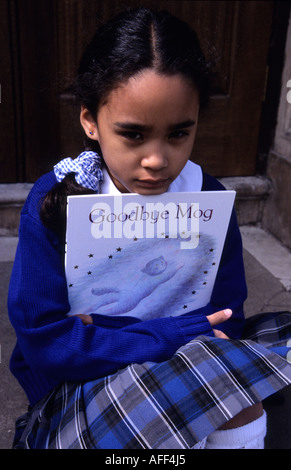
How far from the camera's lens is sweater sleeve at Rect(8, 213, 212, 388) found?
1118mm

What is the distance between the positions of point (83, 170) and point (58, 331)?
0.35 m

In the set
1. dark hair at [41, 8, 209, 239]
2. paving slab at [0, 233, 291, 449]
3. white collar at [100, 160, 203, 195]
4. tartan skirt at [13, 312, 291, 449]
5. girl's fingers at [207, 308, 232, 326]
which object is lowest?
paving slab at [0, 233, 291, 449]

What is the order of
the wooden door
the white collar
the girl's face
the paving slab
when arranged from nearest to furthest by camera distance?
the girl's face → the white collar → the paving slab → the wooden door

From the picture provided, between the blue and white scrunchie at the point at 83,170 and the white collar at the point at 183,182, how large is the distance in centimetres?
3

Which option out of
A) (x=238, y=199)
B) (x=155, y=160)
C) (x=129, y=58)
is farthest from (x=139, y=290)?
(x=238, y=199)

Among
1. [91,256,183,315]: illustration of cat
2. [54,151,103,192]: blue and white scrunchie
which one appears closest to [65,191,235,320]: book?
[91,256,183,315]: illustration of cat

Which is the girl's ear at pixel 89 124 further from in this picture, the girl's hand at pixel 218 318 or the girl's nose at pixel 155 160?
the girl's hand at pixel 218 318

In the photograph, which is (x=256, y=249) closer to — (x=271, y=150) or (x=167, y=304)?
(x=271, y=150)

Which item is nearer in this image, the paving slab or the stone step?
the paving slab

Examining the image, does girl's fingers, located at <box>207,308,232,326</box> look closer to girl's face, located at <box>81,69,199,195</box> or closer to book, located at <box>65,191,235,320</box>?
book, located at <box>65,191,235,320</box>

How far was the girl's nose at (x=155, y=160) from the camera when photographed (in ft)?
3.48

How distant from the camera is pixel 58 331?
1122 millimetres

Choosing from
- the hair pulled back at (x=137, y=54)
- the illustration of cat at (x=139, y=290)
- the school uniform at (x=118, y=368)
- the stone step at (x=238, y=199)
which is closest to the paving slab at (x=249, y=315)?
the stone step at (x=238, y=199)

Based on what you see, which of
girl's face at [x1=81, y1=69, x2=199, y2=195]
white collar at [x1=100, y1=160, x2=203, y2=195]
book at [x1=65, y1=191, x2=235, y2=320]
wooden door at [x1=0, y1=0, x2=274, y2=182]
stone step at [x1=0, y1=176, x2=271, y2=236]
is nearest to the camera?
girl's face at [x1=81, y1=69, x2=199, y2=195]
